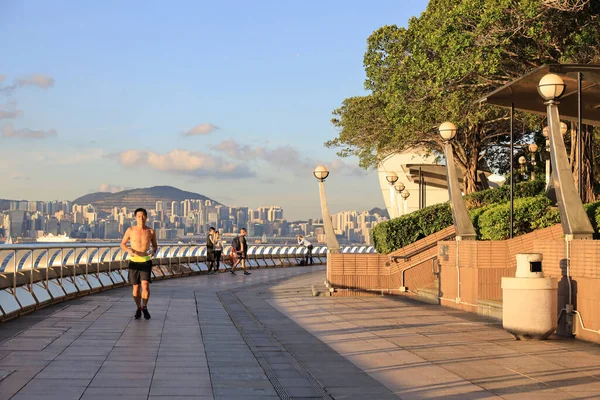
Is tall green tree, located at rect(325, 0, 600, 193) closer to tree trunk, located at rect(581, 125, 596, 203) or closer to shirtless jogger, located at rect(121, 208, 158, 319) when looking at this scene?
tree trunk, located at rect(581, 125, 596, 203)

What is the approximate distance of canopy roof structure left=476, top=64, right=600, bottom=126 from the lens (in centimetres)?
1381

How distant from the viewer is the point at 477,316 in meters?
15.8

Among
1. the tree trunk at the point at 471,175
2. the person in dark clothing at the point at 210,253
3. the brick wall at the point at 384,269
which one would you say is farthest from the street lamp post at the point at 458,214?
the person in dark clothing at the point at 210,253

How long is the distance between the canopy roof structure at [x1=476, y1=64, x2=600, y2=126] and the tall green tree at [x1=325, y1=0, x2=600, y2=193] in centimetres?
238

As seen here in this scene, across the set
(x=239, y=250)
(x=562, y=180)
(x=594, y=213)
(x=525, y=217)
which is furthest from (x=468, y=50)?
(x=239, y=250)

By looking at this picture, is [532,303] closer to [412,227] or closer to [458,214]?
[458,214]

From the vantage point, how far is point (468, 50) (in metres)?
21.8

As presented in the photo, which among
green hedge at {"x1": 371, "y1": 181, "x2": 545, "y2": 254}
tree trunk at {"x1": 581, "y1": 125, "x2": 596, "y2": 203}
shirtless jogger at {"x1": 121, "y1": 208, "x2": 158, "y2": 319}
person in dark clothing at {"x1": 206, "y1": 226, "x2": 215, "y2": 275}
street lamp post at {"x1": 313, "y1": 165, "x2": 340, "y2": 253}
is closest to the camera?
shirtless jogger at {"x1": 121, "y1": 208, "x2": 158, "y2": 319}

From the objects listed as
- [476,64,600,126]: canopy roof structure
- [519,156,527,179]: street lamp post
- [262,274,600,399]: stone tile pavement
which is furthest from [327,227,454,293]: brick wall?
[519,156,527,179]: street lamp post

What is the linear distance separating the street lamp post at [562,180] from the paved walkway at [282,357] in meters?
1.75

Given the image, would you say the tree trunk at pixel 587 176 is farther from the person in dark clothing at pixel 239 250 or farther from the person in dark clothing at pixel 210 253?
the person in dark clothing at pixel 210 253

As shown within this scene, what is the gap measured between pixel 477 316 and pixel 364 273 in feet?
19.9

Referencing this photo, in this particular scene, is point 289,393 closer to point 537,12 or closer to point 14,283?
point 14,283

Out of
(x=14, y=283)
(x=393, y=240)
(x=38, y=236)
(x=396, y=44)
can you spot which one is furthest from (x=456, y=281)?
(x=38, y=236)
